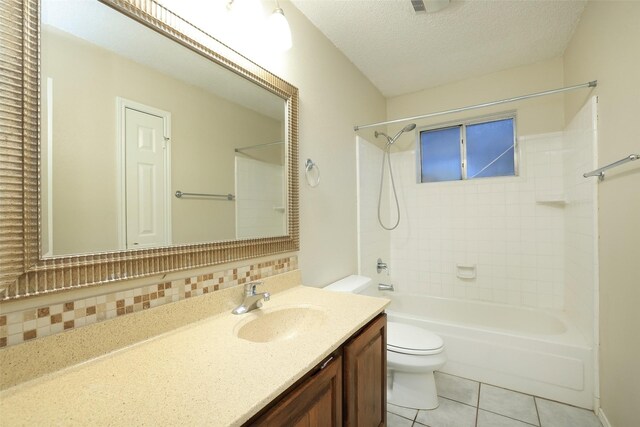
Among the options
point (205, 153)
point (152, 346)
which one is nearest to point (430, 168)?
point (205, 153)

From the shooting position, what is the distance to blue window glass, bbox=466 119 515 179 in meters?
2.56

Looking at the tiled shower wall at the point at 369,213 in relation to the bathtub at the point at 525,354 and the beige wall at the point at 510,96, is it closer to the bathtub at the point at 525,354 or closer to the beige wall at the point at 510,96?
the bathtub at the point at 525,354

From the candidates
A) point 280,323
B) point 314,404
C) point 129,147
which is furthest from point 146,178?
point 314,404

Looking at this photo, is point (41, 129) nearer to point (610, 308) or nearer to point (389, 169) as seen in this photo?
point (610, 308)

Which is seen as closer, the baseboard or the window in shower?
the baseboard

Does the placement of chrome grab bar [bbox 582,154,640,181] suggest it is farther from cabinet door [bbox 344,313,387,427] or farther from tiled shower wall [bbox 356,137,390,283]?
tiled shower wall [bbox 356,137,390,283]

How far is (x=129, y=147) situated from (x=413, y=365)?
180 centimetres

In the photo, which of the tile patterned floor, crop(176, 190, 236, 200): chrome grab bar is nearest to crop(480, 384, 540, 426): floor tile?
the tile patterned floor

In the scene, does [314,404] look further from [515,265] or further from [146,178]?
[515,265]

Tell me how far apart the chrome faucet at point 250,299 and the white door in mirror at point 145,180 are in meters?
0.40

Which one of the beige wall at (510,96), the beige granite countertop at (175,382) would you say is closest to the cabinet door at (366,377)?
the beige granite countertop at (175,382)

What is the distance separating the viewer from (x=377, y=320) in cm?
123

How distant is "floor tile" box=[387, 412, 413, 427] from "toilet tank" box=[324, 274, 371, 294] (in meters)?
0.76

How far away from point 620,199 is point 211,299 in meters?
1.98
